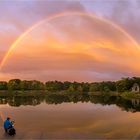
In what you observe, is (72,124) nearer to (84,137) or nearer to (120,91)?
(84,137)

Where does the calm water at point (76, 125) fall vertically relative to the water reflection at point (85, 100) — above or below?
below

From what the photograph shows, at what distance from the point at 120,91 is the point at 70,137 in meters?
148

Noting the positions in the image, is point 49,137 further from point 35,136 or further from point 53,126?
point 53,126

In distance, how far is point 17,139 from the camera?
2909cm

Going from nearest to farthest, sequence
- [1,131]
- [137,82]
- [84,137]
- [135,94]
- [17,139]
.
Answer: [17,139]
[84,137]
[1,131]
[135,94]
[137,82]

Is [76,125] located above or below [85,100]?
below

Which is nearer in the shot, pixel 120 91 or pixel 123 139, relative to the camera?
pixel 123 139

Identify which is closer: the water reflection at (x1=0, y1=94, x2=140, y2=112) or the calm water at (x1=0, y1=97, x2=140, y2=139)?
the calm water at (x1=0, y1=97, x2=140, y2=139)

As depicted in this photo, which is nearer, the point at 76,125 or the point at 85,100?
the point at 76,125

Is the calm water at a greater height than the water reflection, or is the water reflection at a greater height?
the water reflection

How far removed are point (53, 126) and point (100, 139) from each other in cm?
1581

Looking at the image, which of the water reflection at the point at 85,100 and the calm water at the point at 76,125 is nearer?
the calm water at the point at 76,125

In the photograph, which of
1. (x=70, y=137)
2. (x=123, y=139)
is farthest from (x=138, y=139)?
(x=70, y=137)

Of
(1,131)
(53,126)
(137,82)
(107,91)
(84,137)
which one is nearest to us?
(84,137)
